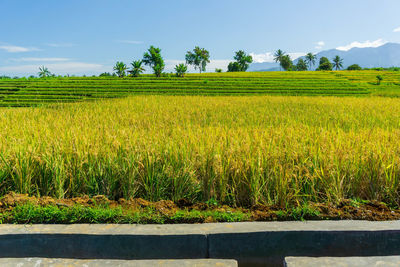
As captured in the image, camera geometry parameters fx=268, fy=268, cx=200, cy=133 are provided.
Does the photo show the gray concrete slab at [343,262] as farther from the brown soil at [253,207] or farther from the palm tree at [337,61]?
the palm tree at [337,61]

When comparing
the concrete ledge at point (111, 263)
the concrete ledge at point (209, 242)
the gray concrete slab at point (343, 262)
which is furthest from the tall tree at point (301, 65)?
the concrete ledge at point (111, 263)

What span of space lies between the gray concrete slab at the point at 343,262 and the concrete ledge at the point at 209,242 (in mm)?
115

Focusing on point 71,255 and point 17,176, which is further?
point 17,176

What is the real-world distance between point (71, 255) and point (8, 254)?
1.63 ft

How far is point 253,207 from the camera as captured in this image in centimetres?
259

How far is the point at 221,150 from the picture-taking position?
331 centimetres

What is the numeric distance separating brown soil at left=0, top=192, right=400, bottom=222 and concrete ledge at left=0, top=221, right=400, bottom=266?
24cm

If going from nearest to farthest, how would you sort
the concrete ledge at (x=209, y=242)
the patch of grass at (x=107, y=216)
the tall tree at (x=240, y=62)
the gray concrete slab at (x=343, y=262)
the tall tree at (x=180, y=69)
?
the gray concrete slab at (x=343, y=262) → the concrete ledge at (x=209, y=242) → the patch of grass at (x=107, y=216) → the tall tree at (x=180, y=69) → the tall tree at (x=240, y=62)

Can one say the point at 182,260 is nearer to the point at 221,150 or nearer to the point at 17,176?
the point at 221,150

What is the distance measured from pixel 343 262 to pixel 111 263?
168 cm

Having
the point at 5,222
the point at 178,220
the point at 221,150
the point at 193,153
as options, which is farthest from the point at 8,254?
the point at 221,150

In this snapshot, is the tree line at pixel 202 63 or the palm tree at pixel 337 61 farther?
the palm tree at pixel 337 61

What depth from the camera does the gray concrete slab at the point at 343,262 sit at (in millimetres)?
1886

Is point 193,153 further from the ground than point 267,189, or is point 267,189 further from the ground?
point 193,153
